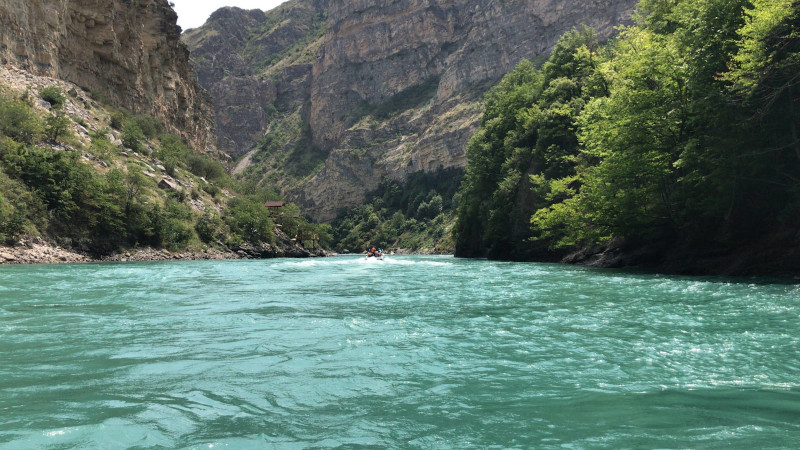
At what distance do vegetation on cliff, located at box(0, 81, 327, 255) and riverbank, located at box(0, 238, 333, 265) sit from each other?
27.2 inches

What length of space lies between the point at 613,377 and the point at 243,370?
5.06 metres

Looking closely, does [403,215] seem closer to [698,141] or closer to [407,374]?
[698,141]

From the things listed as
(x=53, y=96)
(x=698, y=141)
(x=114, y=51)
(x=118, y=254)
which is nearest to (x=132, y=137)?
(x=53, y=96)

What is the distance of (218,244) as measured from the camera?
5331 centimetres

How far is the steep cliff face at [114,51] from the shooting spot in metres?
44.4

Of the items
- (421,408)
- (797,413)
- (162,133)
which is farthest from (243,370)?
(162,133)

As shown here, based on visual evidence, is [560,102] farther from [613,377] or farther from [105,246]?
[105,246]

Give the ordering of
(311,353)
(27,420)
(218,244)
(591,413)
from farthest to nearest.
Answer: (218,244) < (311,353) < (591,413) < (27,420)

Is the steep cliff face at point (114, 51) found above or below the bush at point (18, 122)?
above

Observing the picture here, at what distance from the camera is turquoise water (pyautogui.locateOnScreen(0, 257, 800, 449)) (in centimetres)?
439

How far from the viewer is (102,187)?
3672cm

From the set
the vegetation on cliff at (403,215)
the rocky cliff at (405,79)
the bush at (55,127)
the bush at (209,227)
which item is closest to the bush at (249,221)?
the bush at (209,227)

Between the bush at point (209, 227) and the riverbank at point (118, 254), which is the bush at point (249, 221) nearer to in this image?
the riverbank at point (118, 254)

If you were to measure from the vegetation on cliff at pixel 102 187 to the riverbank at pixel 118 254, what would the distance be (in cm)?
69
